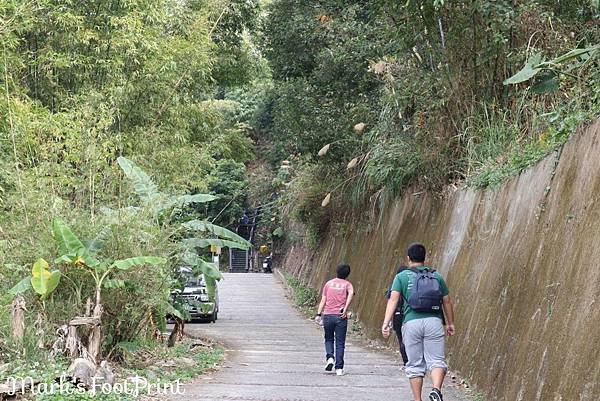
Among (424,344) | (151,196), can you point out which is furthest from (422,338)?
(151,196)

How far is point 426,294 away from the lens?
25.1 feet

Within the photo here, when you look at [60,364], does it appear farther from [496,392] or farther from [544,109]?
[544,109]

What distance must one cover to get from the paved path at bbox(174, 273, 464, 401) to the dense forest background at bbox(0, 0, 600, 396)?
1863 mm

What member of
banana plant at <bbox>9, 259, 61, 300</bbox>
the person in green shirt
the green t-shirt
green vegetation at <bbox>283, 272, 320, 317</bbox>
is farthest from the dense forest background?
green vegetation at <bbox>283, 272, 320, 317</bbox>

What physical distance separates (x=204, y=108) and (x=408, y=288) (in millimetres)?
14739

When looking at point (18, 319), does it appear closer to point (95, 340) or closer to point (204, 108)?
point (95, 340)

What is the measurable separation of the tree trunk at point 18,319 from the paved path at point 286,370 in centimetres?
223

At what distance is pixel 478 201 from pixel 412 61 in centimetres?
415

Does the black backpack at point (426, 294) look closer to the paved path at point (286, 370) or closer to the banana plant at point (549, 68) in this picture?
the paved path at point (286, 370)

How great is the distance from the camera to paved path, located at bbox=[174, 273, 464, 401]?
9.40m

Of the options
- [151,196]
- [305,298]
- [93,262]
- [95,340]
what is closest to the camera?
[95,340]

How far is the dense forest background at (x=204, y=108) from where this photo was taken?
1102 cm

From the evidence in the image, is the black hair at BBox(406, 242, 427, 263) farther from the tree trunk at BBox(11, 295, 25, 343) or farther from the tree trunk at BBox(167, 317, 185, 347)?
the tree trunk at BBox(167, 317, 185, 347)

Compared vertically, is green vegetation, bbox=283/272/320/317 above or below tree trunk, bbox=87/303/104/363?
below
